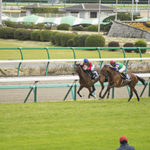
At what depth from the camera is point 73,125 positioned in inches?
384

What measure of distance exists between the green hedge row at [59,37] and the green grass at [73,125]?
1629 centimetres

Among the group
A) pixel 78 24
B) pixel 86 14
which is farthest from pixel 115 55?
pixel 86 14

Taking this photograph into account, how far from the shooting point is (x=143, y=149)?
26.3 ft

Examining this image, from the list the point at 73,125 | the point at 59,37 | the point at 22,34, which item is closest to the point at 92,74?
the point at 73,125

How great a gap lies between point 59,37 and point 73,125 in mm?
21798

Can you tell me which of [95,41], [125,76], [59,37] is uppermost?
[59,37]

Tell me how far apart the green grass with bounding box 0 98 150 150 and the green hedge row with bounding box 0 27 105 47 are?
16287 mm

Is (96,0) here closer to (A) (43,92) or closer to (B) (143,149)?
(A) (43,92)

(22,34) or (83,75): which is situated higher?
(22,34)

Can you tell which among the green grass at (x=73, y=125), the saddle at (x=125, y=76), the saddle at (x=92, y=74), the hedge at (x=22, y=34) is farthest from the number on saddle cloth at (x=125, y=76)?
the hedge at (x=22, y=34)

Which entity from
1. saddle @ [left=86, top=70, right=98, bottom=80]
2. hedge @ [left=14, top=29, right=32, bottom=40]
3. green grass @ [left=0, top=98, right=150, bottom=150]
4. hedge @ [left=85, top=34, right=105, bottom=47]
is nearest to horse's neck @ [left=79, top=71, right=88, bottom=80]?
saddle @ [left=86, top=70, right=98, bottom=80]

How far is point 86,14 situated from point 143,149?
2357 inches

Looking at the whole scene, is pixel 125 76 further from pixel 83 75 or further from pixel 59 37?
pixel 59 37

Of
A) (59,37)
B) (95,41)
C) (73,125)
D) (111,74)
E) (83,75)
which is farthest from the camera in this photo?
(59,37)
